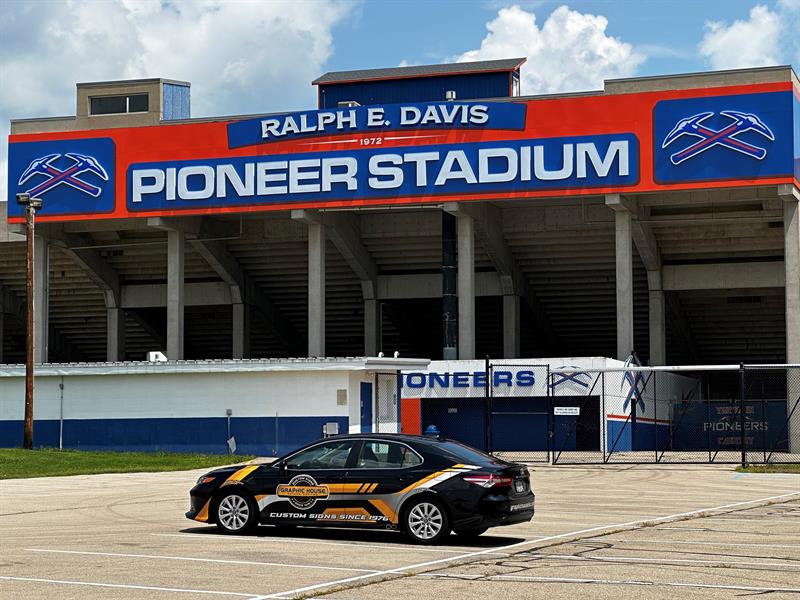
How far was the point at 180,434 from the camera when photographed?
42.4 meters

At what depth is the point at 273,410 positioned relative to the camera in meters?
41.8

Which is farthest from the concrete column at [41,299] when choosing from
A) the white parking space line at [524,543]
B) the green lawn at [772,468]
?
the white parking space line at [524,543]

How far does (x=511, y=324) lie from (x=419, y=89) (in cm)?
1057

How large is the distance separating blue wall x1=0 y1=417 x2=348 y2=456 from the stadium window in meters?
15.7

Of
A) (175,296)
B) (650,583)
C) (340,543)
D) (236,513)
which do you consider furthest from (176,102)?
(650,583)

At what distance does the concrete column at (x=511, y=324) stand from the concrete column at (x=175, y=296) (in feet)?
44.1

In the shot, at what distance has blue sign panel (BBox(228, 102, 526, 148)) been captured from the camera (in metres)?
47.6

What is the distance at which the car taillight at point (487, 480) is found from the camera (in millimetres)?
15883

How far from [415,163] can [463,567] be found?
3553 centimetres

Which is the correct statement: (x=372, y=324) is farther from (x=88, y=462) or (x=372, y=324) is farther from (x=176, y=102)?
(x=88, y=462)

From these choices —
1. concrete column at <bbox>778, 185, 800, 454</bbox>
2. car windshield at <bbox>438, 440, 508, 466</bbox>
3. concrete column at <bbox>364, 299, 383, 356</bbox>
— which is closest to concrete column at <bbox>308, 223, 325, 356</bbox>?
concrete column at <bbox>364, 299, 383, 356</bbox>

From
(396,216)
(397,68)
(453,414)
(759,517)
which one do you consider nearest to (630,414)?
(453,414)

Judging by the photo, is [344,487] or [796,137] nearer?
[344,487]

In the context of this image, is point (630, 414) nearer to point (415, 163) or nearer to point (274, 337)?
point (415, 163)
